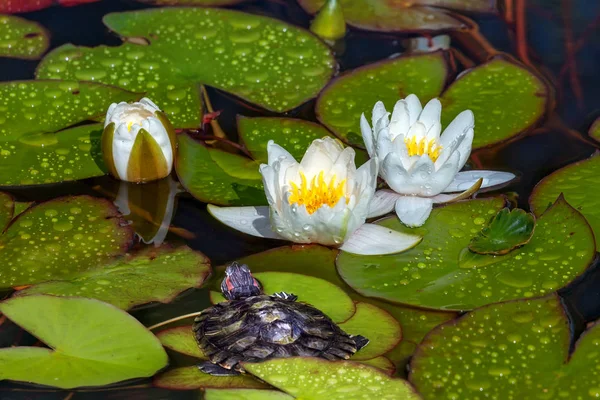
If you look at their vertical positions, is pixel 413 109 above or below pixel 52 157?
above

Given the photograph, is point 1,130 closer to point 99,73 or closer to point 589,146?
point 99,73

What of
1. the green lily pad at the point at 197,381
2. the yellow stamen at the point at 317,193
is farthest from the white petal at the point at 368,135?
the green lily pad at the point at 197,381

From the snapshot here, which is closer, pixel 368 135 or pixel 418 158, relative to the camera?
pixel 418 158

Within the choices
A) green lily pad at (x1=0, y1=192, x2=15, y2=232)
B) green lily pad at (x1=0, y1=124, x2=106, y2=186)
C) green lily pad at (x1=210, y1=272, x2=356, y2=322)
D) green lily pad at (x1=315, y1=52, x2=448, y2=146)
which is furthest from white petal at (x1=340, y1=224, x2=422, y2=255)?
green lily pad at (x1=0, y1=192, x2=15, y2=232)

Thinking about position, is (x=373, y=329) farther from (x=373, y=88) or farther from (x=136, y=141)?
(x=373, y=88)

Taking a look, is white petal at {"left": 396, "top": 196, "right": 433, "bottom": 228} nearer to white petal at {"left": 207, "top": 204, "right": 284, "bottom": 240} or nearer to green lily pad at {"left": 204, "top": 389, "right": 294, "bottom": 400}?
white petal at {"left": 207, "top": 204, "right": 284, "bottom": 240}

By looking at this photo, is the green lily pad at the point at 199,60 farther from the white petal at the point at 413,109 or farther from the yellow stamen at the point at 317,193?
the yellow stamen at the point at 317,193

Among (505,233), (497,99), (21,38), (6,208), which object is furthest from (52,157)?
(497,99)
